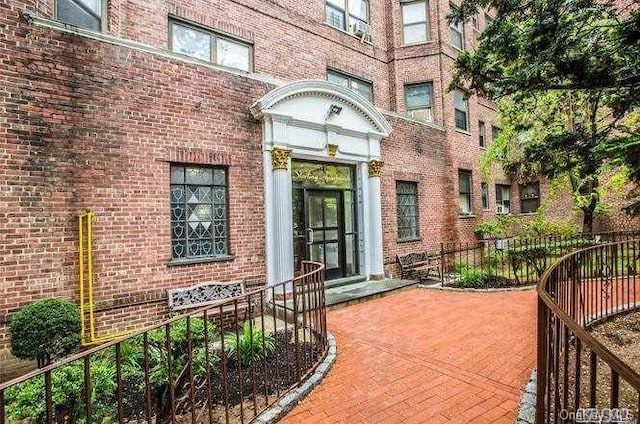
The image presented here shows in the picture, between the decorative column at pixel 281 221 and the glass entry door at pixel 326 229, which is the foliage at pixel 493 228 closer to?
the glass entry door at pixel 326 229

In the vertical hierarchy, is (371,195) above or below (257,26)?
below

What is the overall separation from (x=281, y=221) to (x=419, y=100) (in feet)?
26.1

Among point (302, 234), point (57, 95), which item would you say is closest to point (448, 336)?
point (302, 234)

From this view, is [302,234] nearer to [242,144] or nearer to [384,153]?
[242,144]

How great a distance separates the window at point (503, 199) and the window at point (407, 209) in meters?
7.26

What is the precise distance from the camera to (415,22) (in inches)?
483

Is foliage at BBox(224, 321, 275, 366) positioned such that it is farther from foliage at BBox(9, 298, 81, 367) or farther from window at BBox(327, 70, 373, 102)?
window at BBox(327, 70, 373, 102)

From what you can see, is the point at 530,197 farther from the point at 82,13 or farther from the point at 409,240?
the point at 82,13

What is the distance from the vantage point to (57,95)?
199 inches

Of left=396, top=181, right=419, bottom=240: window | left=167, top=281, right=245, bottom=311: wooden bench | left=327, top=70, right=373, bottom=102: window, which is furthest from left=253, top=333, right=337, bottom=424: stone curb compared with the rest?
left=327, top=70, right=373, bottom=102: window

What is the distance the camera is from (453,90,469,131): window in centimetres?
1289

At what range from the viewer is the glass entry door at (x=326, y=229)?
7938 millimetres

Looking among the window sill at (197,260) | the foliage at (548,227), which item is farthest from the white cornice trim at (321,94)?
the foliage at (548,227)

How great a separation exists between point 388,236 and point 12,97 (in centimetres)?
802
